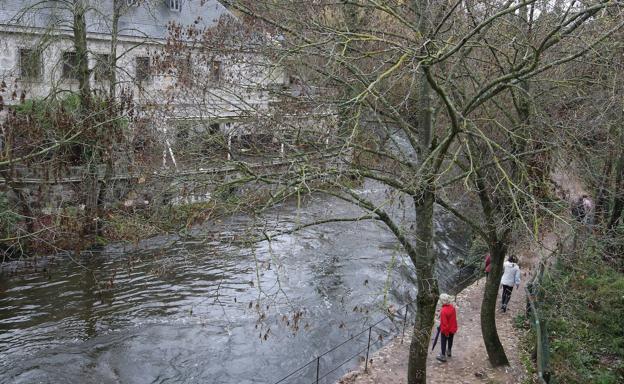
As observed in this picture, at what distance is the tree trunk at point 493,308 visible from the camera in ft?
35.8

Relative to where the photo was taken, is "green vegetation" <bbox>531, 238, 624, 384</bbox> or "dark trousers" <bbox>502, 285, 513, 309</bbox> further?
"dark trousers" <bbox>502, 285, 513, 309</bbox>

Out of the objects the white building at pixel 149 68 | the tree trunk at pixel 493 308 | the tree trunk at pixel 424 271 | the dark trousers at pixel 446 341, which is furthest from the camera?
the dark trousers at pixel 446 341

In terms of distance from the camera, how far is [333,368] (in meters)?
11.7

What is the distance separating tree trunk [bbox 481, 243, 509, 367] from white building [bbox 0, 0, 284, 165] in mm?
5480

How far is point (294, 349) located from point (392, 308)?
3.36m

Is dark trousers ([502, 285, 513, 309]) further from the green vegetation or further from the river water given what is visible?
the river water

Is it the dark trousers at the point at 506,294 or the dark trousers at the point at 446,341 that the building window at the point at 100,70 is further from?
the dark trousers at the point at 506,294

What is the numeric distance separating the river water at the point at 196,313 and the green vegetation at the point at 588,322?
12.0 ft

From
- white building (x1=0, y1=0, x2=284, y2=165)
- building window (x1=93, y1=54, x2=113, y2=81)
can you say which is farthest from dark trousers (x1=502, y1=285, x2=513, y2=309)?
building window (x1=93, y1=54, x2=113, y2=81)

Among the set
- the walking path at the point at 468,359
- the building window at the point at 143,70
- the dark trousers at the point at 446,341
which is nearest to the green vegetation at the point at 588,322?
the walking path at the point at 468,359

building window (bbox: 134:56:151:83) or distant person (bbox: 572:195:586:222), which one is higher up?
building window (bbox: 134:56:151:83)

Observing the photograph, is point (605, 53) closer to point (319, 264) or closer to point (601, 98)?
point (601, 98)

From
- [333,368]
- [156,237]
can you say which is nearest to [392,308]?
[333,368]

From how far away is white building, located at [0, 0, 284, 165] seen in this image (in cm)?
962
